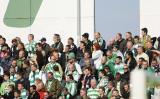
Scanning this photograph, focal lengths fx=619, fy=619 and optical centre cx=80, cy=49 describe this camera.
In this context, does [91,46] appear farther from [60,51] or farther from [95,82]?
[95,82]

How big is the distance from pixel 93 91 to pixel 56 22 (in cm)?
702

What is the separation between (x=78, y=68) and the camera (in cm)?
1791

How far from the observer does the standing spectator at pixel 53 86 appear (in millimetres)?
17281

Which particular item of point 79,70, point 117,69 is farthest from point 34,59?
point 117,69

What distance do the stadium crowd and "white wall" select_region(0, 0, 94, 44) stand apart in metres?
2.97

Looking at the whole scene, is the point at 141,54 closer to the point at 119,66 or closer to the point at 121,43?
the point at 119,66

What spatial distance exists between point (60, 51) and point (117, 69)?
2.67 meters

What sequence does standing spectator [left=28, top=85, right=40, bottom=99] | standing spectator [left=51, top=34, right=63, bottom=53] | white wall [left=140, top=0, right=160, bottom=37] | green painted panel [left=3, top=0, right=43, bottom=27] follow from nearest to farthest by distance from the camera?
1. standing spectator [left=28, top=85, right=40, bottom=99]
2. standing spectator [left=51, top=34, right=63, bottom=53]
3. white wall [left=140, top=0, right=160, bottom=37]
4. green painted panel [left=3, top=0, right=43, bottom=27]

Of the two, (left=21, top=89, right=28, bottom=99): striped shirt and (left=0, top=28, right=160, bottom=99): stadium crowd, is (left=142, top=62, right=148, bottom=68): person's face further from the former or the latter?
(left=21, top=89, right=28, bottom=99): striped shirt

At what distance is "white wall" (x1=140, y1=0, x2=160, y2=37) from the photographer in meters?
21.0

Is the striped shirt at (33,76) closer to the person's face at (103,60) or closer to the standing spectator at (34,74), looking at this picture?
the standing spectator at (34,74)

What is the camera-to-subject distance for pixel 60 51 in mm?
19297

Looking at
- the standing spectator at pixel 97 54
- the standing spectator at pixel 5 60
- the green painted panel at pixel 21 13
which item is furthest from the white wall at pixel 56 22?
the standing spectator at pixel 97 54

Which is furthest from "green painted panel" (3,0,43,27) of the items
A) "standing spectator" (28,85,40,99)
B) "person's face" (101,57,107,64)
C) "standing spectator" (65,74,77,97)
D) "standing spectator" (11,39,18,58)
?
"standing spectator" (65,74,77,97)
